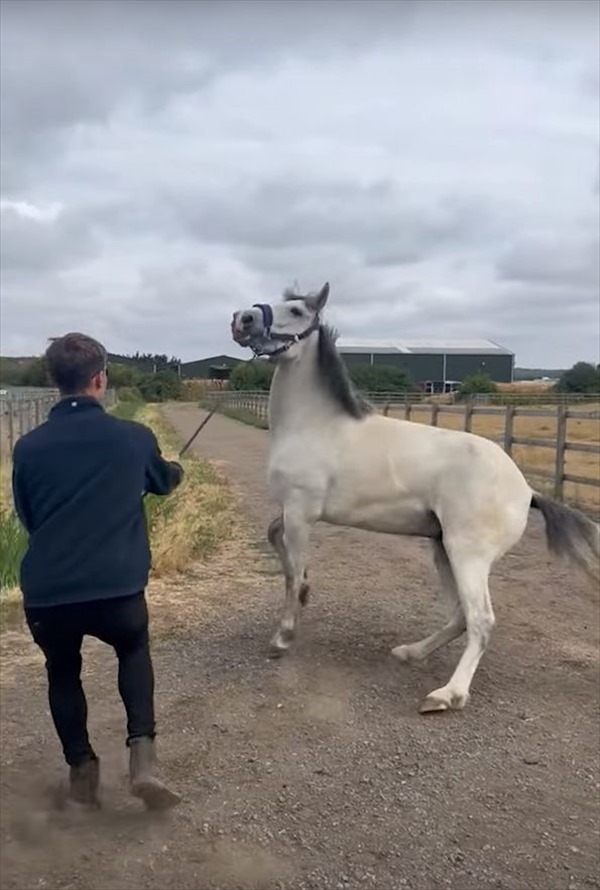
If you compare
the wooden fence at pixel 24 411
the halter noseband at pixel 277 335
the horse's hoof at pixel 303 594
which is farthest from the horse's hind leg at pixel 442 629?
the wooden fence at pixel 24 411

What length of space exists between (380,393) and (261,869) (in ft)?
85.1

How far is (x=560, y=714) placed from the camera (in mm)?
5008

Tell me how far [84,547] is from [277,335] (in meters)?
2.30

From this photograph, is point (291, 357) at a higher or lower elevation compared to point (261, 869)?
higher

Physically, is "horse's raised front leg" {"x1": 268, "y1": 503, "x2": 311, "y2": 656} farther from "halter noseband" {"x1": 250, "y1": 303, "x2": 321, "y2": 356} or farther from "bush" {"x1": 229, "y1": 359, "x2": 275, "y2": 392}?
"bush" {"x1": 229, "y1": 359, "x2": 275, "y2": 392}

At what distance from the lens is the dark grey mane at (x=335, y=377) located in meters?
5.71

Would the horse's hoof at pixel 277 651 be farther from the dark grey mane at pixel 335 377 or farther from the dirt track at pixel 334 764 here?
the dark grey mane at pixel 335 377

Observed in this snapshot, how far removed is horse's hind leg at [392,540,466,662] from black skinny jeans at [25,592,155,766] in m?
2.30

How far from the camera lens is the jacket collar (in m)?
3.67

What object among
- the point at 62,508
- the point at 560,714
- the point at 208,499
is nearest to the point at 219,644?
the point at 560,714

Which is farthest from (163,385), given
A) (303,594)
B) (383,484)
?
(383,484)

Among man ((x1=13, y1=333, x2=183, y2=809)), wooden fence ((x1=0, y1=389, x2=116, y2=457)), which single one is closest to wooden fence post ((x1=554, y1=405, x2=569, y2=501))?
wooden fence ((x1=0, y1=389, x2=116, y2=457))

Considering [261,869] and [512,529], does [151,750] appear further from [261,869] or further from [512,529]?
[512,529]

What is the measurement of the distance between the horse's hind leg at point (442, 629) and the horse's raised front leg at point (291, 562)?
661mm
